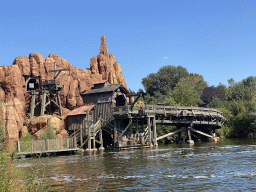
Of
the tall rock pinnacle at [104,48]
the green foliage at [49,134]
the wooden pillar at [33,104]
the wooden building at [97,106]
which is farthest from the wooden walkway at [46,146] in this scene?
the tall rock pinnacle at [104,48]

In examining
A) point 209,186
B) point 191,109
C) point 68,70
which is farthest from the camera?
point 68,70

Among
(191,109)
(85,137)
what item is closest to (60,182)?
(85,137)

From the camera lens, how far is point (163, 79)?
361 ft

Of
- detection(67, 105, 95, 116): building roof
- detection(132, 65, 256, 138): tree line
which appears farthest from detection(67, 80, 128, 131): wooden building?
detection(132, 65, 256, 138): tree line

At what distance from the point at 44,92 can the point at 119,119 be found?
14.0 metres

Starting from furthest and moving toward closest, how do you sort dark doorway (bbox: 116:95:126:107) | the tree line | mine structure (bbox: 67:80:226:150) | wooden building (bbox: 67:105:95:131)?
1. the tree line
2. dark doorway (bbox: 116:95:126:107)
3. wooden building (bbox: 67:105:95:131)
4. mine structure (bbox: 67:80:226:150)

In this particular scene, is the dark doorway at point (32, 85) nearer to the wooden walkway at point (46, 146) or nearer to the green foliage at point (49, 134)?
the green foliage at point (49, 134)

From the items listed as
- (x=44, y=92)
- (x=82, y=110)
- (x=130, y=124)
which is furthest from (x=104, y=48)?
(x=130, y=124)

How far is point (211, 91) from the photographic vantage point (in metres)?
93.7

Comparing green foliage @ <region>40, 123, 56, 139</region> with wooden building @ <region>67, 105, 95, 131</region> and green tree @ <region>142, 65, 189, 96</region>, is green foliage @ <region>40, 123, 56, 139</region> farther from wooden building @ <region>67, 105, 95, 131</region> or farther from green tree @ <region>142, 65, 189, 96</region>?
green tree @ <region>142, 65, 189, 96</region>

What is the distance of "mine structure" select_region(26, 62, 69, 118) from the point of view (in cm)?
5138

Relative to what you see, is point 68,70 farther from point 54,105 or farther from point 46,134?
point 46,134

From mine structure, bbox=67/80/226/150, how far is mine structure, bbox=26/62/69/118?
14.7ft

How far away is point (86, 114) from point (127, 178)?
1209 inches
